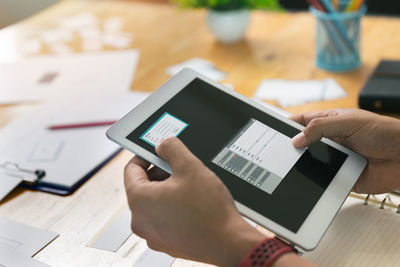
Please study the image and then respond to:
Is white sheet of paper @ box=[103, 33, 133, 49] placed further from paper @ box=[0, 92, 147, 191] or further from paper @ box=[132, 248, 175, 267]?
paper @ box=[132, 248, 175, 267]

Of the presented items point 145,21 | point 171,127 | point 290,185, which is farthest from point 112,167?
point 145,21

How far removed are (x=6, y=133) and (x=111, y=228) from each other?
478 mm

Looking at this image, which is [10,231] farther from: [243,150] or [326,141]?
[326,141]

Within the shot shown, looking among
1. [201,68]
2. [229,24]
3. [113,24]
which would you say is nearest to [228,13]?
[229,24]

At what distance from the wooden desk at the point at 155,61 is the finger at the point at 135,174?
5.6 inches

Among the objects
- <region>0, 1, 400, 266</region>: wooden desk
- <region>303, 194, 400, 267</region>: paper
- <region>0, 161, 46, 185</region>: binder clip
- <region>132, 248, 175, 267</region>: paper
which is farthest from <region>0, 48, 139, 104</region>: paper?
<region>303, 194, 400, 267</region>: paper

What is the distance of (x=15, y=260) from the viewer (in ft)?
2.49

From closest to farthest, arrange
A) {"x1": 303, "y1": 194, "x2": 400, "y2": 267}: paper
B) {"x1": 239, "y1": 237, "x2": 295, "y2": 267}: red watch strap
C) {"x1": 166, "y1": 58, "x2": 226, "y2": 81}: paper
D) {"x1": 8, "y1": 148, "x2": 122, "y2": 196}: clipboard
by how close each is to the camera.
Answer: {"x1": 239, "y1": 237, "x2": 295, "y2": 267}: red watch strap → {"x1": 303, "y1": 194, "x2": 400, "y2": 267}: paper → {"x1": 8, "y1": 148, "x2": 122, "y2": 196}: clipboard → {"x1": 166, "y1": 58, "x2": 226, "y2": 81}: paper

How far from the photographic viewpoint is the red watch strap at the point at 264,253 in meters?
0.59

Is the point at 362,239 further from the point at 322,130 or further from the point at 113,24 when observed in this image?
the point at 113,24

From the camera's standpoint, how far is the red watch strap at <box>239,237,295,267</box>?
0.59 meters

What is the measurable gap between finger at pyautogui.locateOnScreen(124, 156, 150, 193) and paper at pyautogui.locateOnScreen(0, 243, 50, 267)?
0.67 ft

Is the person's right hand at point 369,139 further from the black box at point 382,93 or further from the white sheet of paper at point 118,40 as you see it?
the white sheet of paper at point 118,40

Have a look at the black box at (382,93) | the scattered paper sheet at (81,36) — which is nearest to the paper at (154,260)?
the black box at (382,93)
